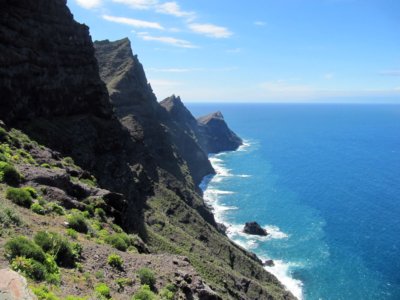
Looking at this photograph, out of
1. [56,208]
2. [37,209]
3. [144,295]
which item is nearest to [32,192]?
[56,208]

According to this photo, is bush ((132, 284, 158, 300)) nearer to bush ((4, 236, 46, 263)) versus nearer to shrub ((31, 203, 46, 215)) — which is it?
bush ((4, 236, 46, 263))

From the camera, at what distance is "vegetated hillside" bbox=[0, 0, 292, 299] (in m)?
25.6

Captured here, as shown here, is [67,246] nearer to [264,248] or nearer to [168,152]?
[264,248]

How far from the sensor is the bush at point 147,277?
26.8 meters

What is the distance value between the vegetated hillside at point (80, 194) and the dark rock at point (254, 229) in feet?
52.0

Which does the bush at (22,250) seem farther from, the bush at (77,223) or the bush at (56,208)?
the bush at (56,208)

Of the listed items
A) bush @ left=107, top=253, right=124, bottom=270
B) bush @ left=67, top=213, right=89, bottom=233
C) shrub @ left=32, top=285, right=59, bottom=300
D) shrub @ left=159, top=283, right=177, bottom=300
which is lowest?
shrub @ left=159, top=283, right=177, bottom=300

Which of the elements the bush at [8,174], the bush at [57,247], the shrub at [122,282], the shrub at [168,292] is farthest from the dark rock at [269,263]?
the bush at [57,247]

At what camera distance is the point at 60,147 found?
66188mm

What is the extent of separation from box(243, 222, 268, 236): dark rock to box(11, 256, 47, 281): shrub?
11316 centimetres

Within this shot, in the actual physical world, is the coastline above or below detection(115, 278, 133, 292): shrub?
below

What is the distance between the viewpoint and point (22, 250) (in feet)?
70.6

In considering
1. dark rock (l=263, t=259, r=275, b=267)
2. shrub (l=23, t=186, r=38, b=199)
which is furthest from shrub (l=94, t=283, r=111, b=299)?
dark rock (l=263, t=259, r=275, b=267)

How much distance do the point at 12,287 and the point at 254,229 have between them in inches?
4735
